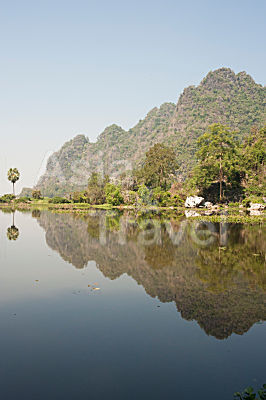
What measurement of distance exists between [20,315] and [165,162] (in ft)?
211

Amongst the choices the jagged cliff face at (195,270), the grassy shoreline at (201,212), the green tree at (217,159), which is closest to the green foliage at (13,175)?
the grassy shoreline at (201,212)

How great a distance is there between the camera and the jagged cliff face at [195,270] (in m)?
8.26

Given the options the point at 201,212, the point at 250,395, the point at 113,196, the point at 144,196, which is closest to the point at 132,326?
the point at 250,395

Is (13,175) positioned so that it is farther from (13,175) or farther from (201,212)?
(201,212)

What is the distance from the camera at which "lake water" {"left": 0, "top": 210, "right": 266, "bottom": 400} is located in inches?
206

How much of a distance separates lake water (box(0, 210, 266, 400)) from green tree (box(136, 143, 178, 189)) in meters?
56.7

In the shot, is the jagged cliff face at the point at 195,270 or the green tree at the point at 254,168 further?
the green tree at the point at 254,168

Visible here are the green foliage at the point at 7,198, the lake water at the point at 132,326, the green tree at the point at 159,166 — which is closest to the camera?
the lake water at the point at 132,326

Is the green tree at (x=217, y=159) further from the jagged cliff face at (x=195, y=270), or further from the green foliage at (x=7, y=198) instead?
the green foliage at (x=7, y=198)

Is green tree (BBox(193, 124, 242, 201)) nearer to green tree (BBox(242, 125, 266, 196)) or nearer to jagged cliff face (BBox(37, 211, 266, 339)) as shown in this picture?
green tree (BBox(242, 125, 266, 196))

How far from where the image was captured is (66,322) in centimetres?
763

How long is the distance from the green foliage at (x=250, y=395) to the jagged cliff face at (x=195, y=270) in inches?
82.0

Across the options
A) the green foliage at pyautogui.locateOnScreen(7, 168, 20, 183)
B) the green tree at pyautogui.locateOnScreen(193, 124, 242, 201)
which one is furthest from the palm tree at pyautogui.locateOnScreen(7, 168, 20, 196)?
the green tree at pyautogui.locateOnScreen(193, 124, 242, 201)

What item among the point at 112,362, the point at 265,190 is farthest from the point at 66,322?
the point at 265,190
